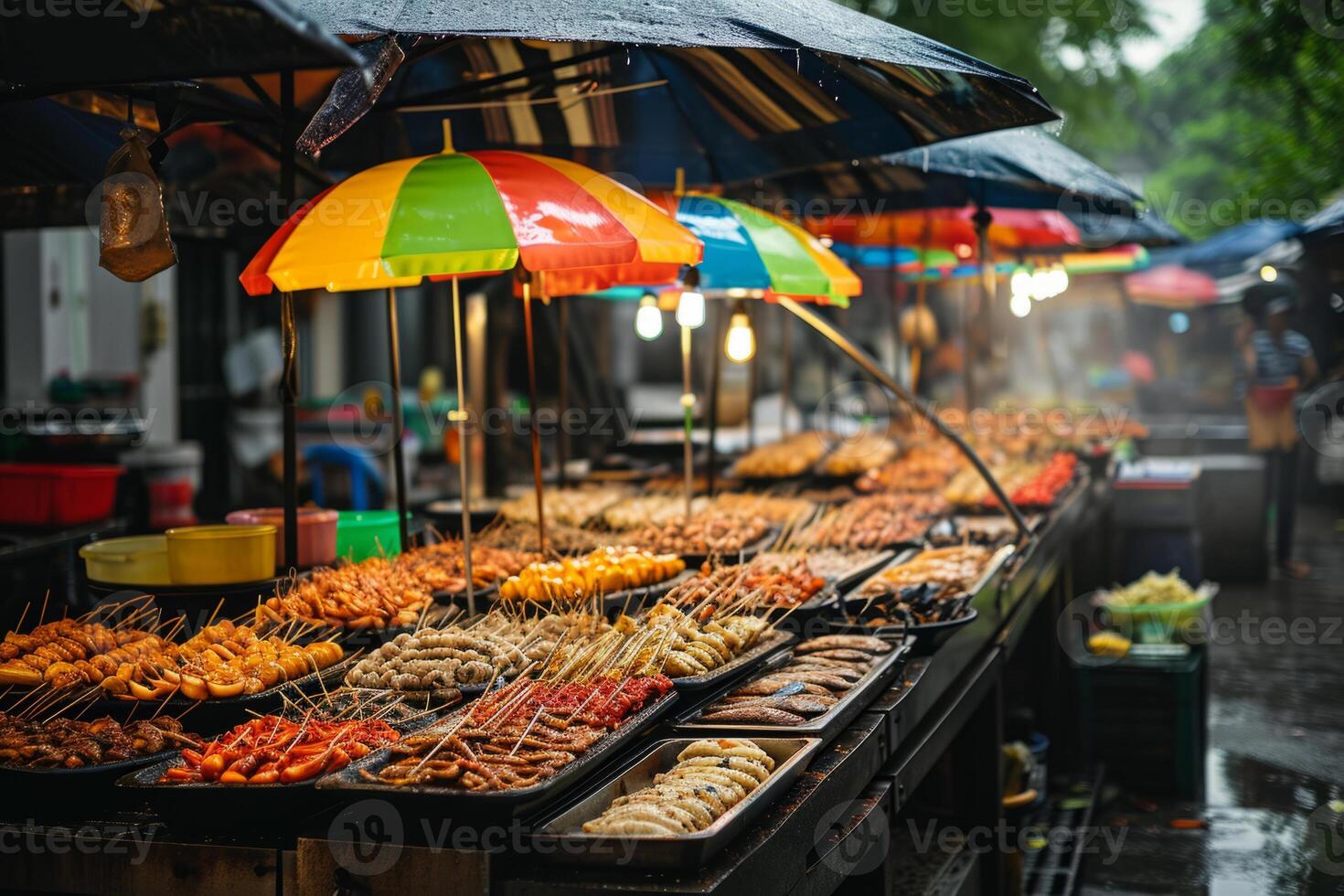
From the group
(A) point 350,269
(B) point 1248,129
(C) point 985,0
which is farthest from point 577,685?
(B) point 1248,129

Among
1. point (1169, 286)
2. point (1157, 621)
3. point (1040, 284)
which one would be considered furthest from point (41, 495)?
point (1169, 286)

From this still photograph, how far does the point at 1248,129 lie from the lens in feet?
56.5

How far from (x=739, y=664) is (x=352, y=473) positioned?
6.10 metres

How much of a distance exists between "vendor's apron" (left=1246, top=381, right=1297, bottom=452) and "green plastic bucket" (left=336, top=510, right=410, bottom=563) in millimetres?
11980

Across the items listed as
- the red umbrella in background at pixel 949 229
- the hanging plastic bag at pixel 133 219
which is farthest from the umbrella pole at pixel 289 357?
the red umbrella in background at pixel 949 229

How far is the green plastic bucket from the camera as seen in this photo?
19.6ft

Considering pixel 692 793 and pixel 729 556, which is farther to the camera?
pixel 729 556

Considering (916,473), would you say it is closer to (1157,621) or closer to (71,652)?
(1157,621)

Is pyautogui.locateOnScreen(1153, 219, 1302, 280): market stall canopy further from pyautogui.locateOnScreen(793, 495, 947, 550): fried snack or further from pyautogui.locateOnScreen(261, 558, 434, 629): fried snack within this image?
pyautogui.locateOnScreen(261, 558, 434, 629): fried snack

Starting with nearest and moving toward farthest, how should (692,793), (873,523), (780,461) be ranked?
(692,793) < (873,523) < (780,461)

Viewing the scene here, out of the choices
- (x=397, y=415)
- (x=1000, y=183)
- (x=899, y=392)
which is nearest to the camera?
(x=397, y=415)

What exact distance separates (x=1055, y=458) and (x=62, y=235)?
10139 millimetres

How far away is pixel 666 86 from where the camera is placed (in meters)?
6.58

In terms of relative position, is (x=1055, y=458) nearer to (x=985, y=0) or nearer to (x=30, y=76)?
(x=985, y=0)
